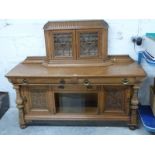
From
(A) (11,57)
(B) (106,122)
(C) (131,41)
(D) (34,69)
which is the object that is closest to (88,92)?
(B) (106,122)

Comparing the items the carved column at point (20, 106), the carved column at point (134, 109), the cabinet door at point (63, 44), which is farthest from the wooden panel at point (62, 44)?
the carved column at point (134, 109)

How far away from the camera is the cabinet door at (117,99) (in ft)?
6.92

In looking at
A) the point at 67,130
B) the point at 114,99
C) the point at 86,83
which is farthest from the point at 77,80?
the point at 67,130

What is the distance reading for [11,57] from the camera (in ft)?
8.26

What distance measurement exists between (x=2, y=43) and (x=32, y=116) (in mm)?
934

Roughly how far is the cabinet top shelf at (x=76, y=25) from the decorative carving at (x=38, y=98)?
66 cm

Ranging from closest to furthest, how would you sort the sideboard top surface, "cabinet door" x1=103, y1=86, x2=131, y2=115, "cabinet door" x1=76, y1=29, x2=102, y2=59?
the sideboard top surface < "cabinet door" x1=103, y1=86, x2=131, y2=115 < "cabinet door" x1=76, y1=29, x2=102, y2=59

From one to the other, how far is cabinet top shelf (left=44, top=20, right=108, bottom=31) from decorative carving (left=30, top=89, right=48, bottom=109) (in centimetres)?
66

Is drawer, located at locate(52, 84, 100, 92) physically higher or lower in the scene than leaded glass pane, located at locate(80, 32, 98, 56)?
lower

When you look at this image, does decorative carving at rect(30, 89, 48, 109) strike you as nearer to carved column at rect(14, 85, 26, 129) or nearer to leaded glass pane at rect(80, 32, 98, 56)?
carved column at rect(14, 85, 26, 129)

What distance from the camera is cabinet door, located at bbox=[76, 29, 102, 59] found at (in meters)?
2.22

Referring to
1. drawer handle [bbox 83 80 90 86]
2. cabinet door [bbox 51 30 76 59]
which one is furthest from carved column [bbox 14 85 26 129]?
drawer handle [bbox 83 80 90 86]

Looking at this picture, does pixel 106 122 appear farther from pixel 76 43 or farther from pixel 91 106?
pixel 76 43

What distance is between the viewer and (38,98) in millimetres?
2213
